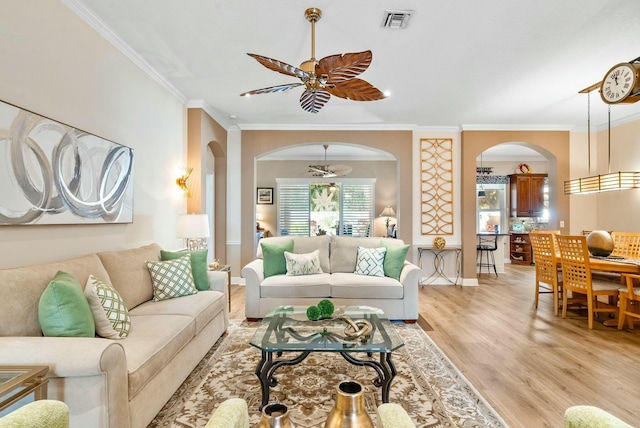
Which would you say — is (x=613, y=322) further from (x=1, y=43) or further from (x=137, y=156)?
(x=1, y=43)

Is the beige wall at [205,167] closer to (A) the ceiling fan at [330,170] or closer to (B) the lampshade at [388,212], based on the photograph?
(A) the ceiling fan at [330,170]

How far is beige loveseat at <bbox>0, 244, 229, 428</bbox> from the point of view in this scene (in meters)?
1.49

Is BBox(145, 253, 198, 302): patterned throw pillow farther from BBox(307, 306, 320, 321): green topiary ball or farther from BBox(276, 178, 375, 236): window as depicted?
BBox(276, 178, 375, 236): window

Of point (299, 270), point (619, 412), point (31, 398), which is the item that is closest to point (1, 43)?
point (31, 398)

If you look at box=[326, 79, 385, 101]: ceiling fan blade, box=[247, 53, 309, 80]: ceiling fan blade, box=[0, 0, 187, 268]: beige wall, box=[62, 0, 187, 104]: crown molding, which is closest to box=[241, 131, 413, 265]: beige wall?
box=[0, 0, 187, 268]: beige wall

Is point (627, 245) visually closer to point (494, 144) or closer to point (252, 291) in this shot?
point (494, 144)

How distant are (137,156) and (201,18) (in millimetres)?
1529

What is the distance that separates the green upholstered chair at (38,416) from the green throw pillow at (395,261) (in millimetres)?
3478

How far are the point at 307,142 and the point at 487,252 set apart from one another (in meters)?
4.78

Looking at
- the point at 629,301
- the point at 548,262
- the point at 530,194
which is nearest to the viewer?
the point at 629,301

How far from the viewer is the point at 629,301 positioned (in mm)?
3738

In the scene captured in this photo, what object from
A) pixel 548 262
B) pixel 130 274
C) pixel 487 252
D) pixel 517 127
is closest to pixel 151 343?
pixel 130 274

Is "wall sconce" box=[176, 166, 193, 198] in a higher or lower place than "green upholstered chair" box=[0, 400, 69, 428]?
higher

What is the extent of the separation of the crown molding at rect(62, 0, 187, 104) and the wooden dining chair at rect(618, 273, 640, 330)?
555 cm
